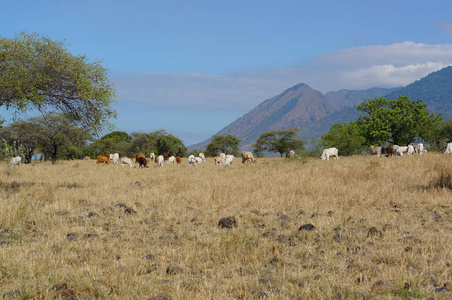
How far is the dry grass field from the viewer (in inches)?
190

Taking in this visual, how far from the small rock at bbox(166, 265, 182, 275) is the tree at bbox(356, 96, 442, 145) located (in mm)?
65411

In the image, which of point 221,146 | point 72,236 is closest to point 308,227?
point 72,236

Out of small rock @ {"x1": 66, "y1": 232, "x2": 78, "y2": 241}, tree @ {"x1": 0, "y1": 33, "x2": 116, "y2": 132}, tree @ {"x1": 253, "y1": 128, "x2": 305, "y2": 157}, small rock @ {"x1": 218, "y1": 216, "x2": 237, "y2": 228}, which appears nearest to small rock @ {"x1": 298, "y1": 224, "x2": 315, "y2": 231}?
small rock @ {"x1": 218, "y1": 216, "x2": 237, "y2": 228}

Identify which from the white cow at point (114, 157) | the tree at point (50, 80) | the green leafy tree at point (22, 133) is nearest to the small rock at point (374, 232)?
the tree at point (50, 80)

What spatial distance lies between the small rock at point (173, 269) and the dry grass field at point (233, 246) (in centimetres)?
3

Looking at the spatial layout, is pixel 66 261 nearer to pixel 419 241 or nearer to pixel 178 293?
pixel 178 293

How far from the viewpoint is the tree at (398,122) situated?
67.0 m

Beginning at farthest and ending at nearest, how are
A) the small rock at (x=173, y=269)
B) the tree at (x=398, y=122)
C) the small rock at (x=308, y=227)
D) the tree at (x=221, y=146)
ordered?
the tree at (x=221, y=146) → the tree at (x=398, y=122) → the small rock at (x=308, y=227) → the small rock at (x=173, y=269)

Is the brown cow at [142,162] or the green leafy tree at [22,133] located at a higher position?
the green leafy tree at [22,133]

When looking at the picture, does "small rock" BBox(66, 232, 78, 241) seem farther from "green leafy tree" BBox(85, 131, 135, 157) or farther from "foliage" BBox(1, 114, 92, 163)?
"green leafy tree" BBox(85, 131, 135, 157)

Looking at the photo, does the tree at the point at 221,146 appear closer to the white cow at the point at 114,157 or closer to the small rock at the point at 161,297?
the white cow at the point at 114,157

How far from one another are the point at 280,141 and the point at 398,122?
146 feet

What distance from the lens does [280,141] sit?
10925 cm

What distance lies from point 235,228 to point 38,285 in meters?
4.11
